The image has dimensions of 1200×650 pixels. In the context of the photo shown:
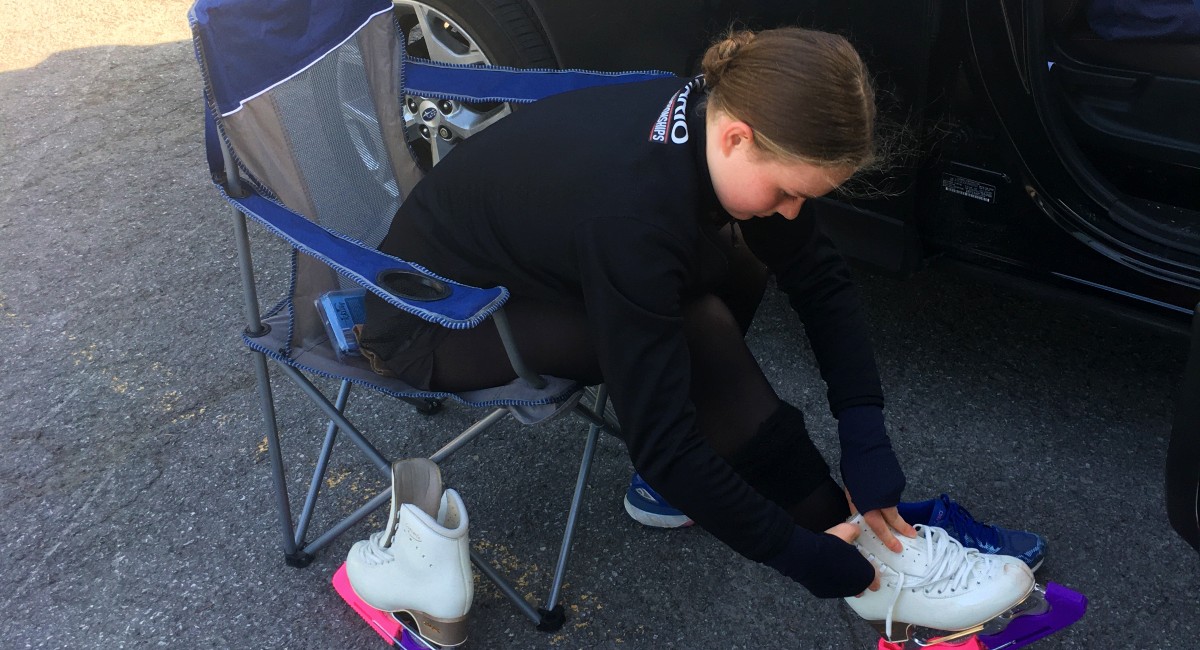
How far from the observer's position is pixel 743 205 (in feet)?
4.60

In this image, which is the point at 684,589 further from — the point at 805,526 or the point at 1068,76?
the point at 1068,76

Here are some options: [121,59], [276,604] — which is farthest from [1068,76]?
[121,59]

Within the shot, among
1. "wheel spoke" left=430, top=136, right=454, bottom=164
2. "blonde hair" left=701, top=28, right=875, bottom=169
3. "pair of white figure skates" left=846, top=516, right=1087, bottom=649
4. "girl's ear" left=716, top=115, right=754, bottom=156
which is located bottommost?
"pair of white figure skates" left=846, top=516, right=1087, bottom=649

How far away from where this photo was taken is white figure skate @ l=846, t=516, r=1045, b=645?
5.11 feet

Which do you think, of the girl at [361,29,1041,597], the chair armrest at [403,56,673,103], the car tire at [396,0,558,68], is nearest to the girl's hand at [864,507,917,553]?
the girl at [361,29,1041,597]

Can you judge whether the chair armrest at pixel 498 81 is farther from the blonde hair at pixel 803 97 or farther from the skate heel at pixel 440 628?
the skate heel at pixel 440 628

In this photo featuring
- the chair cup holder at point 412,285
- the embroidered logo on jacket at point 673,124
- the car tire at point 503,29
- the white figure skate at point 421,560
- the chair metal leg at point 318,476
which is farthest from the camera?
the car tire at point 503,29

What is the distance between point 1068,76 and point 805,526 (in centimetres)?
116

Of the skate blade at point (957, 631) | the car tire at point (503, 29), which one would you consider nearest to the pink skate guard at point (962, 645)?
the skate blade at point (957, 631)

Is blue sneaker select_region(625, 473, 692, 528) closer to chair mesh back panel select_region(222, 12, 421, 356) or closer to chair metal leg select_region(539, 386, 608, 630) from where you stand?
chair metal leg select_region(539, 386, 608, 630)

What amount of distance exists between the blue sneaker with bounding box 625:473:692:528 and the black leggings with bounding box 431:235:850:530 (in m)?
0.45

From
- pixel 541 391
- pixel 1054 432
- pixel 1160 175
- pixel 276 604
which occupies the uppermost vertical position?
pixel 1160 175

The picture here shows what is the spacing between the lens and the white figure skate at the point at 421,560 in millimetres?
1671

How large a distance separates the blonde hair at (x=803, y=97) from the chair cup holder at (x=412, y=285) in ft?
1.73
